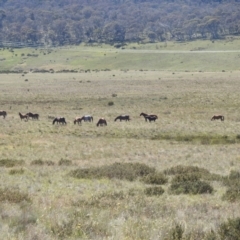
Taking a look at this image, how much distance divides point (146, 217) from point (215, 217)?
5.10 feet

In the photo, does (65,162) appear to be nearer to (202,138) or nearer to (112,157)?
(112,157)

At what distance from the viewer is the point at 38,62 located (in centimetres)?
15850

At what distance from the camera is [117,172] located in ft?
55.6

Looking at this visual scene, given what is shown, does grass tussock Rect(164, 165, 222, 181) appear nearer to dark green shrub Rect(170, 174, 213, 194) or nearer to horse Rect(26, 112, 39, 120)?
dark green shrub Rect(170, 174, 213, 194)

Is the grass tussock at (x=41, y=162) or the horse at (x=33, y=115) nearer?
the grass tussock at (x=41, y=162)

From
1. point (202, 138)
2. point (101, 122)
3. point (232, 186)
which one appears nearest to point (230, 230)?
point (232, 186)

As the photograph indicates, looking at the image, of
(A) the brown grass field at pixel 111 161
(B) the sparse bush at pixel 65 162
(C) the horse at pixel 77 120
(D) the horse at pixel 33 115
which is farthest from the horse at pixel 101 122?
(B) the sparse bush at pixel 65 162

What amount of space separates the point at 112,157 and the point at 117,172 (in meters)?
6.51

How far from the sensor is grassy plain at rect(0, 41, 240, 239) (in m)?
9.14

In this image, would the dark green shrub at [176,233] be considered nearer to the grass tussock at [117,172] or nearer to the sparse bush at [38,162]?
the grass tussock at [117,172]

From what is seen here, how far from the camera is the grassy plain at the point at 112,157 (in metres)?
9.14

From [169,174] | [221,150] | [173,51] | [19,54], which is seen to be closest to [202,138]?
[221,150]

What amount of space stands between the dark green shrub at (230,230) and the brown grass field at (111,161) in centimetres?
38

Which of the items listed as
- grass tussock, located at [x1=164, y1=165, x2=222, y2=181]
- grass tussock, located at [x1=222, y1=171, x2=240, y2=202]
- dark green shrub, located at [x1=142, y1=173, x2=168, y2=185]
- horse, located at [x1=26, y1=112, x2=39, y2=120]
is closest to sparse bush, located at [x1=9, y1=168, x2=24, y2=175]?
dark green shrub, located at [x1=142, y1=173, x2=168, y2=185]
